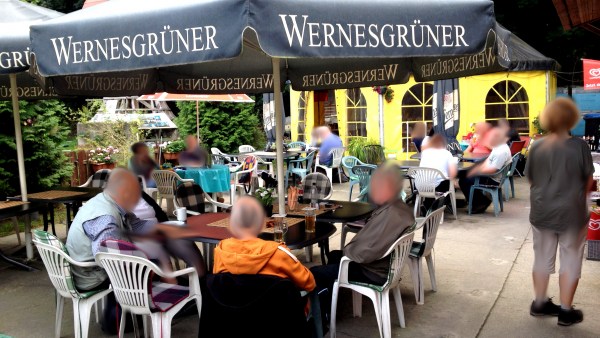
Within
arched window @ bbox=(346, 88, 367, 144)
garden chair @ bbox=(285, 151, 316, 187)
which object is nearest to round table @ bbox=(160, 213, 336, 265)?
garden chair @ bbox=(285, 151, 316, 187)

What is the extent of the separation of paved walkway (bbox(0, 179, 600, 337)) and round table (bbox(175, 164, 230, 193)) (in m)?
2.57

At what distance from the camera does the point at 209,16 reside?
116 inches

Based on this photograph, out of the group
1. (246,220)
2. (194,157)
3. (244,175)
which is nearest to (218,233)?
(246,220)

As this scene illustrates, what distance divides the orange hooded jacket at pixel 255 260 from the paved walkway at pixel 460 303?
1305mm

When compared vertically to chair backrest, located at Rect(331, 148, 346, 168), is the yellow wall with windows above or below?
above

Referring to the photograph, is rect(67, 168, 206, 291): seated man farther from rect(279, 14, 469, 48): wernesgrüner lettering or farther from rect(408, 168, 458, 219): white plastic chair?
rect(408, 168, 458, 219): white plastic chair

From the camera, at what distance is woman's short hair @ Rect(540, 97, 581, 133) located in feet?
12.5

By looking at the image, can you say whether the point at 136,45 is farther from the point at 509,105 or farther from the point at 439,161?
the point at 509,105

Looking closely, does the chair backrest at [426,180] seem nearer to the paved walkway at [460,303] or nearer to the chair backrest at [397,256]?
the paved walkway at [460,303]

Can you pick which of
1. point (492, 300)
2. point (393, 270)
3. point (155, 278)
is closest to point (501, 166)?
point (492, 300)

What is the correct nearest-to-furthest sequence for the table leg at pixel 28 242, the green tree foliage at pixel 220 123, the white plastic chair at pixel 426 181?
the table leg at pixel 28 242 < the white plastic chair at pixel 426 181 < the green tree foliage at pixel 220 123

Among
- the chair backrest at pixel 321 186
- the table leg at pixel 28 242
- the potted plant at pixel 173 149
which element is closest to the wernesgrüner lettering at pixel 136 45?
the chair backrest at pixel 321 186

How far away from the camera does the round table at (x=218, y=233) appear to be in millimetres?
3746

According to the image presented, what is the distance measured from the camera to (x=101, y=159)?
35.0 feet
